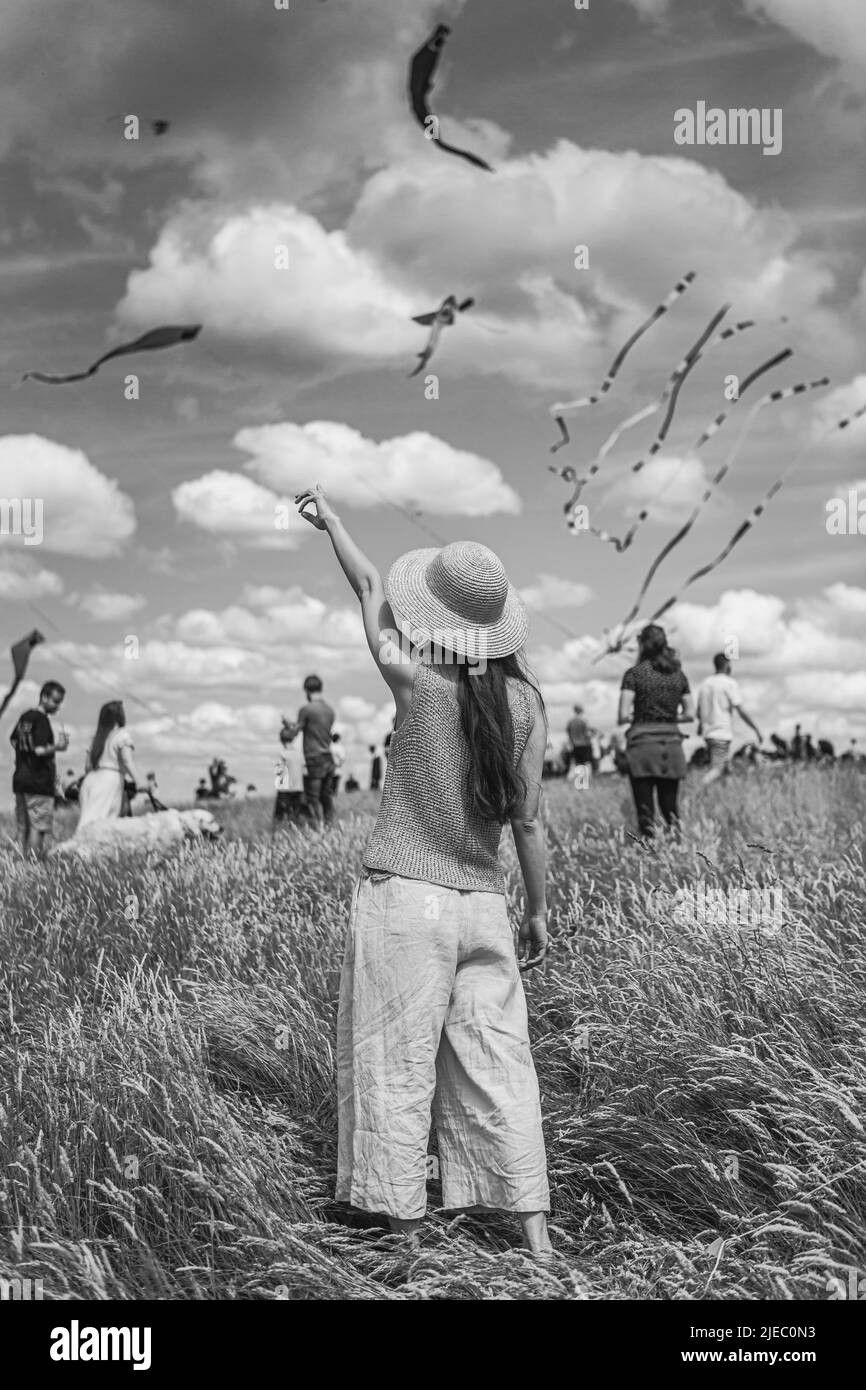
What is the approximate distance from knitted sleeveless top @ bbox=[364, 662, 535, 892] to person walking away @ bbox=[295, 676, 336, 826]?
9.37 m

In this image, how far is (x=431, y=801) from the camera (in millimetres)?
3262

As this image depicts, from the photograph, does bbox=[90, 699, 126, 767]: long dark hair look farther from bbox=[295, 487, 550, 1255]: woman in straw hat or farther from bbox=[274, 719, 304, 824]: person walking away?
bbox=[295, 487, 550, 1255]: woman in straw hat

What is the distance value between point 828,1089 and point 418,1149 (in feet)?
3.85

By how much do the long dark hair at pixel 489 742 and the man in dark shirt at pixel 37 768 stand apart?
773cm

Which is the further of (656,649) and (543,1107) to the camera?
(656,649)

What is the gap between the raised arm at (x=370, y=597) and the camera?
128 inches

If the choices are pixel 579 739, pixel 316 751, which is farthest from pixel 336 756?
pixel 579 739

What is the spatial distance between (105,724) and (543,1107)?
6852mm

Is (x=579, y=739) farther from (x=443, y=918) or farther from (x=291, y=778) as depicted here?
(x=443, y=918)

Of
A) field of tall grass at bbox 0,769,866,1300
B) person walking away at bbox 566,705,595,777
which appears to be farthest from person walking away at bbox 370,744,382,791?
field of tall grass at bbox 0,769,866,1300

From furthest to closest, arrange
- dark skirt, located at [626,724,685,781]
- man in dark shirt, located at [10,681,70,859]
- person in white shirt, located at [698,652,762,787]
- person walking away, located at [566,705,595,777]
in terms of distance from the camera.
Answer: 1. person walking away, located at [566,705,595,777]
2. person in white shirt, located at [698,652,762,787]
3. man in dark shirt, located at [10,681,70,859]
4. dark skirt, located at [626,724,685,781]

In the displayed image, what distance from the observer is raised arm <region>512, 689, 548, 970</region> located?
3326 mm
